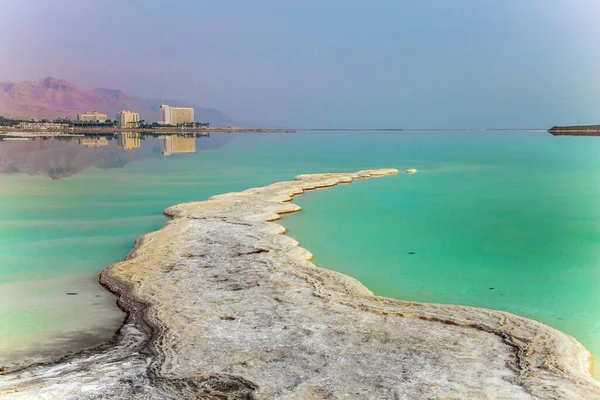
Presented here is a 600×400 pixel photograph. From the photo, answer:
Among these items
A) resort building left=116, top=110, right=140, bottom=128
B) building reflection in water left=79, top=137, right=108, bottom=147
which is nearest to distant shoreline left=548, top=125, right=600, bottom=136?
building reflection in water left=79, top=137, right=108, bottom=147

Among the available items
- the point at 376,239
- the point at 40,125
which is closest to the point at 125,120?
the point at 40,125

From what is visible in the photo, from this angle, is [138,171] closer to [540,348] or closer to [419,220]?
[419,220]

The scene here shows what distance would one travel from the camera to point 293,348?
685cm

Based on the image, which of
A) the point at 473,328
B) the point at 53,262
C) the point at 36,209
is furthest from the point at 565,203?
the point at 36,209

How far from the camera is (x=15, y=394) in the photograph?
564cm

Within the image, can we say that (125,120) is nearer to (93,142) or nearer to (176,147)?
(93,142)

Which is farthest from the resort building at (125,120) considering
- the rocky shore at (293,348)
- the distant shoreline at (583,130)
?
the rocky shore at (293,348)

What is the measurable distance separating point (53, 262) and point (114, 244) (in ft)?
6.61

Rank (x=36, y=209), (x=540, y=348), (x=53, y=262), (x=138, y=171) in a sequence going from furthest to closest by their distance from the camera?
(x=138, y=171), (x=36, y=209), (x=53, y=262), (x=540, y=348)

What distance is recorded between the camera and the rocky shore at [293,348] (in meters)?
5.82

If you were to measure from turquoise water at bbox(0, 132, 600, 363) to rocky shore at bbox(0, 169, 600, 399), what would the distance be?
0.95 m

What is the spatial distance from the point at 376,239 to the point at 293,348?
832 centimetres

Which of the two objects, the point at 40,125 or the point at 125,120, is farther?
the point at 125,120

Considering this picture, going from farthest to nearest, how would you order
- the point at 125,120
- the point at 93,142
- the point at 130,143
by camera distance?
1. the point at 125,120
2. the point at 93,142
3. the point at 130,143
